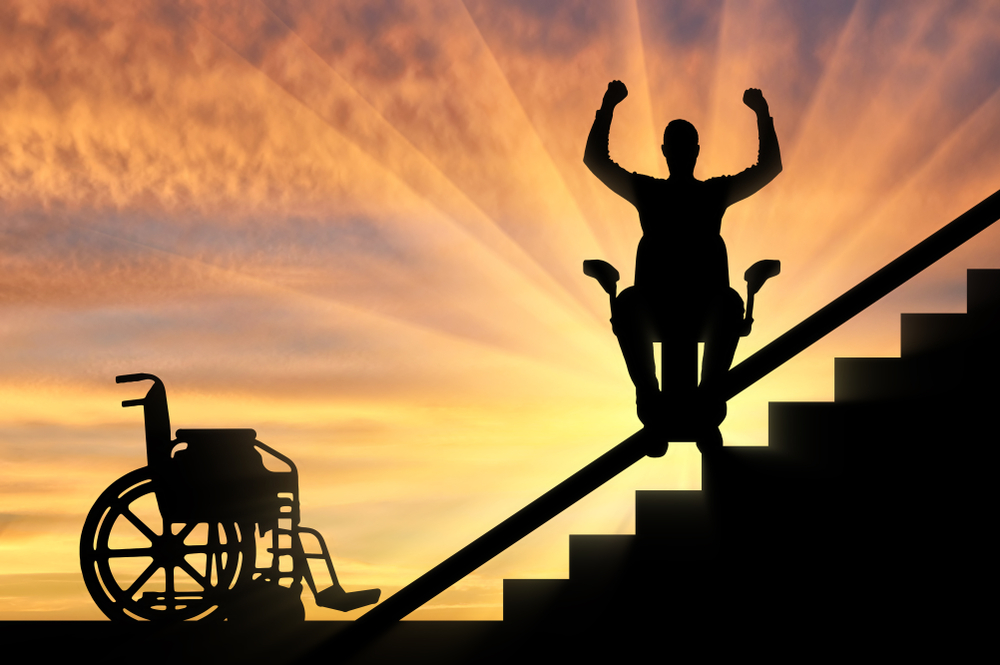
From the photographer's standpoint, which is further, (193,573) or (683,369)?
(193,573)

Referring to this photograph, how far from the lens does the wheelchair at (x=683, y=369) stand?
→ 3.83 metres

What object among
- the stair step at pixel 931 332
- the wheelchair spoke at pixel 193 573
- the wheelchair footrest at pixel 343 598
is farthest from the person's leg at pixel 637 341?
the wheelchair spoke at pixel 193 573

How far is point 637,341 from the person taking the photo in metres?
4.03

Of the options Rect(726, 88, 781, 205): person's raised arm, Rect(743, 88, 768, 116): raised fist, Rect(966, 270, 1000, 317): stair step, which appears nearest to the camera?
Rect(726, 88, 781, 205): person's raised arm

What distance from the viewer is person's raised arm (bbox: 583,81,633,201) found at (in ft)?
14.0

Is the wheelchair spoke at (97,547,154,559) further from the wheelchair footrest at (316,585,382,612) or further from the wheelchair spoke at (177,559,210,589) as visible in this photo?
the wheelchair footrest at (316,585,382,612)

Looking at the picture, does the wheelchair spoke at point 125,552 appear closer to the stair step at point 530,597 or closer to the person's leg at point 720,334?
the stair step at point 530,597

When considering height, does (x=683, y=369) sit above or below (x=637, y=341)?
below

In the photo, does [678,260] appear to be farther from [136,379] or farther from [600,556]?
[136,379]

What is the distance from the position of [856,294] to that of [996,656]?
1.80 m

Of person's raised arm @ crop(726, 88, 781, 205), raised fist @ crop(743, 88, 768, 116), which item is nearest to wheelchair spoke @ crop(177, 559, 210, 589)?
person's raised arm @ crop(726, 88, 781, 205)

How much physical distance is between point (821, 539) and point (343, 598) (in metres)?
3.08

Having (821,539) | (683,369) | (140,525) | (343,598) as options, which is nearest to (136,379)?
(140,525)

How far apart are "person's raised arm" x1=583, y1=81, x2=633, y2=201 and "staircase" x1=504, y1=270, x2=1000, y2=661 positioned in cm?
145
